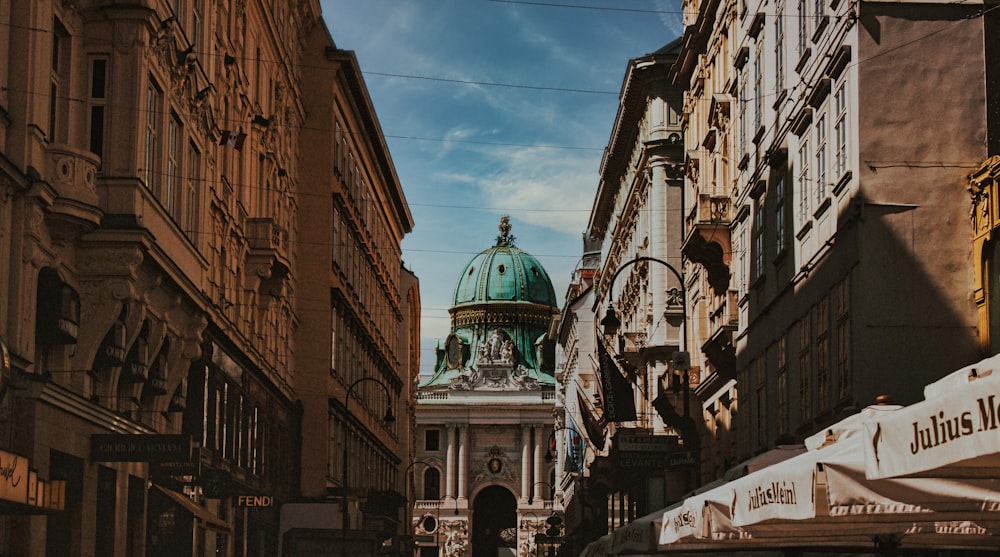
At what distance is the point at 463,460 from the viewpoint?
493 ft

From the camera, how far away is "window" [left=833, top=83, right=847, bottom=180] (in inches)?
989

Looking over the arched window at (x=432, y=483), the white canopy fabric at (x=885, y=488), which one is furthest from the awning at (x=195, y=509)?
the arched window at (x=432, y=483)

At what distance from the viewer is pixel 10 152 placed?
2108 centimetres

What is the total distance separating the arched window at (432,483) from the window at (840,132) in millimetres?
127792

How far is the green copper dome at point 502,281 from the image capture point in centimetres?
16425

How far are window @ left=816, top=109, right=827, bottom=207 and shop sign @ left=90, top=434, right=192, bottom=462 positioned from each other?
11.2 m

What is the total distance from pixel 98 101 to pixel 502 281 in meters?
140

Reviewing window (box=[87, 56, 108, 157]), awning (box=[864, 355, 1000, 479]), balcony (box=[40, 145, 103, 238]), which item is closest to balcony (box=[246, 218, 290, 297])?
window (box=[87, 56, 108, 157])

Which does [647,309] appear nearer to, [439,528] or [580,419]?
[580,419]

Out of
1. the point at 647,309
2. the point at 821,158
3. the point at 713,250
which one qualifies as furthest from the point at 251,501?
the point at 647,309

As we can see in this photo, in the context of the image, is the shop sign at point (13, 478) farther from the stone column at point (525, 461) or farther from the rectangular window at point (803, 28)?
the stone column at point (525, 461)

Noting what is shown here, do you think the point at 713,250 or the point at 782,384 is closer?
the point at 782,384

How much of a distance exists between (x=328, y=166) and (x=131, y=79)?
95.0ft

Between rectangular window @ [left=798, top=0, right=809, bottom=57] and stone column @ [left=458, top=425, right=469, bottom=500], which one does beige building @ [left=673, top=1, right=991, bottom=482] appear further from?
stone column @ [left=458, top=425, right=469, bottom=500]
